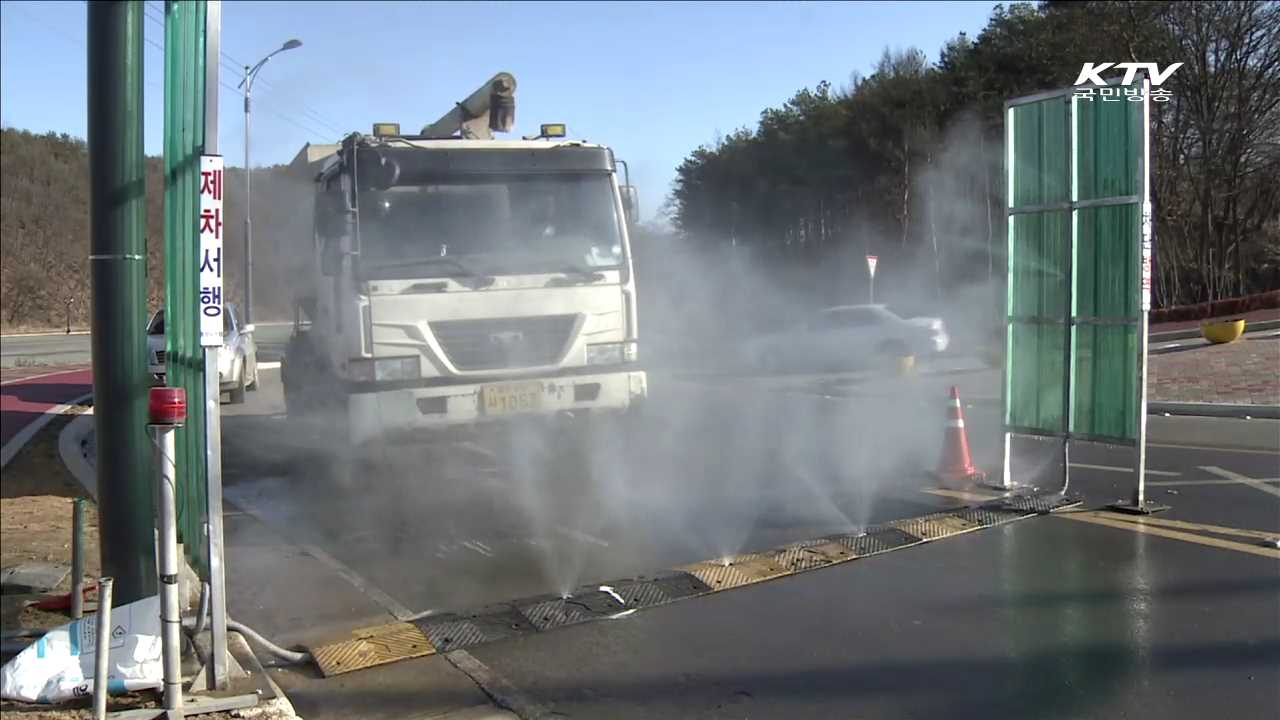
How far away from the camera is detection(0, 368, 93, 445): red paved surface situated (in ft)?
14.9

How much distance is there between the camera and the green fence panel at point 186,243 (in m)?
3.95

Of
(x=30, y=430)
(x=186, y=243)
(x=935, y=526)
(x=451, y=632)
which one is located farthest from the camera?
(x=935, y=526)

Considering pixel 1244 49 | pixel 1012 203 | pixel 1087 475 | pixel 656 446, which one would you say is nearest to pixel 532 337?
pixel 656 446

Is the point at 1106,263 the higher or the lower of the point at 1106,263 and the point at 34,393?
the higher

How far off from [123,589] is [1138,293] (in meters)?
6.39

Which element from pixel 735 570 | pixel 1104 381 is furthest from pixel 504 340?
pixel 1104 381

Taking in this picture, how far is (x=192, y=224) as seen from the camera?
4.14 metres

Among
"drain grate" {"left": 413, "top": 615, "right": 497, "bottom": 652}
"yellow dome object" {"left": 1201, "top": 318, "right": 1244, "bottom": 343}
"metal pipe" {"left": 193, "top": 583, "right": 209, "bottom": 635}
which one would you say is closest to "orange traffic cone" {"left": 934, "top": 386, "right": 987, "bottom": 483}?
"drain grate" {"left": 413, "top": 615, "right": 497, "bottom": 652}

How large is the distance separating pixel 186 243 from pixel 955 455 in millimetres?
6369

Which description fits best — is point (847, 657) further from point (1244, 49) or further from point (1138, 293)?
point (1244, 49)

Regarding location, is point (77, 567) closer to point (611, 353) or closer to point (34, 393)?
point (34, 393)

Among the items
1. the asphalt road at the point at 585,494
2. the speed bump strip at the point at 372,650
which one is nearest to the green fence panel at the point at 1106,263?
the asphalt road at the point at 585,494

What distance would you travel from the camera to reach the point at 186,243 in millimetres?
4164

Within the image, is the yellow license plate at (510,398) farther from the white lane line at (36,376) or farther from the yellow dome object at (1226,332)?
the yellow dome object at (1226,332)
